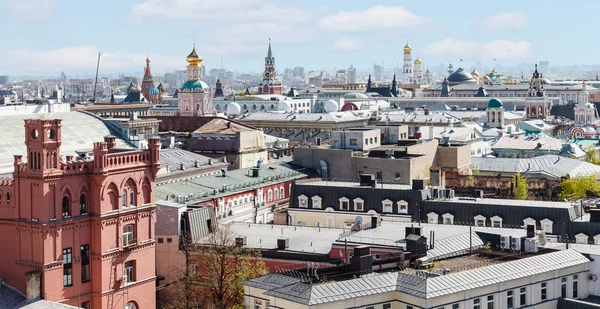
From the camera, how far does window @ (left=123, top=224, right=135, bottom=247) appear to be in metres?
56.3

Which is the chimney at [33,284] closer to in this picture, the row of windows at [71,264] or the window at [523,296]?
the row of windows at [71,264]

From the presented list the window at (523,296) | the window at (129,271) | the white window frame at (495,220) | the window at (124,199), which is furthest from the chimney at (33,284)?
the white window frame at (495,220)

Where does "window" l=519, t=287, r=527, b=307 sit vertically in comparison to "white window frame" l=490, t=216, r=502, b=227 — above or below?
below

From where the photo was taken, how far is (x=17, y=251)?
173 ft

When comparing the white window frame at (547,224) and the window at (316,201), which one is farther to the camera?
the window at (316,201)

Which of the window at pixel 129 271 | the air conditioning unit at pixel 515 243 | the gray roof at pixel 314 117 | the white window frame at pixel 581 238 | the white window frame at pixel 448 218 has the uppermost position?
the gray roof at pixel 314 117

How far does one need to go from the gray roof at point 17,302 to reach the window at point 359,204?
29.8m

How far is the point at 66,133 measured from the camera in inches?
3307

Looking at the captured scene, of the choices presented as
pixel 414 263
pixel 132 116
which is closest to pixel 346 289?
pixel 414 263

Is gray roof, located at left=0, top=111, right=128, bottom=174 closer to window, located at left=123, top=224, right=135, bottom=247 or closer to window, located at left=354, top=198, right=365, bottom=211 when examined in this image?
window, located at left=123, top=224, right=135, bottom=247

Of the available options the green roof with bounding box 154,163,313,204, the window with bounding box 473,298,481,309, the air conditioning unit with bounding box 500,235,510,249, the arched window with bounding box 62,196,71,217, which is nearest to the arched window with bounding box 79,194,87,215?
the arched window with bounding box 62,196,71,217

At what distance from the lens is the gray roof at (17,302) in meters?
50.7

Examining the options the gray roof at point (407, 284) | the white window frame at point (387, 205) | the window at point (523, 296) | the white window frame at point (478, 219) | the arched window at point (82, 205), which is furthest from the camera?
the white window frame at point (387, 205)

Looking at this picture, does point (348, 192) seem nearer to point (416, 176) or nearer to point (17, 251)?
point (416, 176)
